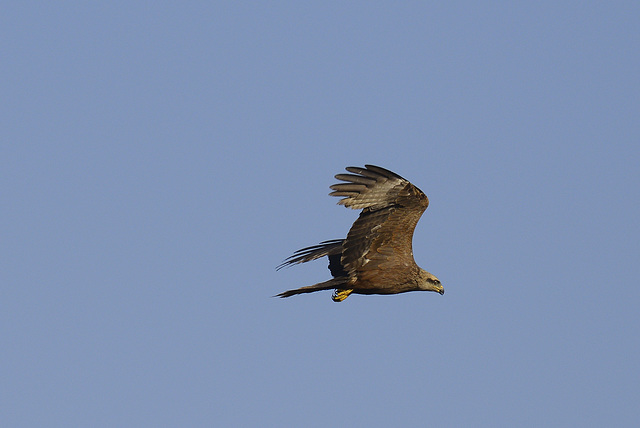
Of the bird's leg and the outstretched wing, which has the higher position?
the outstretched wing

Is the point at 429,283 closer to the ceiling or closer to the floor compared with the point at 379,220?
closer to the floor

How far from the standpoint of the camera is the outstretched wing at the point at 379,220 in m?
17.2

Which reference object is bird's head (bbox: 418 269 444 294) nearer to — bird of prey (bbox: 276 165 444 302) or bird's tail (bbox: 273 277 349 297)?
bird of prey (bbox: 276 165 444 302)

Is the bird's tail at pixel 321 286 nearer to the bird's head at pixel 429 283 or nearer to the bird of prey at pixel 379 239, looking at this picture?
the bird of prey at pixel 379 239

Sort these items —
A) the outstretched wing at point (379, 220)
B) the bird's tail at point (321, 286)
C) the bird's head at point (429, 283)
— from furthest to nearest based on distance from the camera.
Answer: the bird's head at point (429, 283), the bird's tail at point (321, 286), the outstretched wing at point (379, 220)

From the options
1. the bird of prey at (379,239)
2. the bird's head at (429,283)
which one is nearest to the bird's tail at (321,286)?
the bird of prey at (379,239)

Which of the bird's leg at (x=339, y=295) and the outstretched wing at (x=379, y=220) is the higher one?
the outstretched wing at (x=379, y=220)

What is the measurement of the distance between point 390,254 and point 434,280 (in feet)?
3.45

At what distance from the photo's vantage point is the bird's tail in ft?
59.5

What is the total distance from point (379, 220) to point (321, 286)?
147 cm

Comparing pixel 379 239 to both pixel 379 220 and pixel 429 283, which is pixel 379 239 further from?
pixel 429 283

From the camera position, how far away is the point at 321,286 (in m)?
18.4

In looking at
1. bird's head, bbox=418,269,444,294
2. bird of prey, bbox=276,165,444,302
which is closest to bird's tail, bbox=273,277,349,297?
bird of prey, bbox=276,165,444,302

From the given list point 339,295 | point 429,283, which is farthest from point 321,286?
point 429,283
